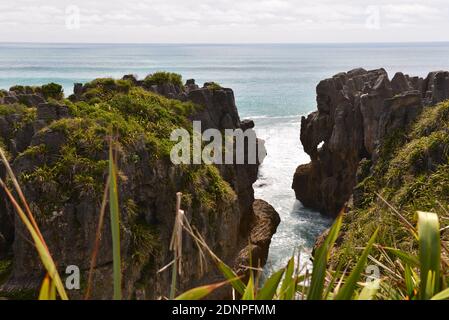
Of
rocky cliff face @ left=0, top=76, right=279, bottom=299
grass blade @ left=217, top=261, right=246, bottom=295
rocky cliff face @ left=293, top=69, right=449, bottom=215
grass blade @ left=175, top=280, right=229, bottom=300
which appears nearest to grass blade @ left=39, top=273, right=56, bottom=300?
grass blade @ left=175, top=280, right=229, bottom=300

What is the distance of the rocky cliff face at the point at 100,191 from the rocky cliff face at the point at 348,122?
7.18 meters

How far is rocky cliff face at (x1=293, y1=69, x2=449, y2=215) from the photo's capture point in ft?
63.5

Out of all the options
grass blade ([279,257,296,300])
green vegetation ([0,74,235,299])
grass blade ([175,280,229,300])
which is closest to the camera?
grass blade ([175,280,229,300])

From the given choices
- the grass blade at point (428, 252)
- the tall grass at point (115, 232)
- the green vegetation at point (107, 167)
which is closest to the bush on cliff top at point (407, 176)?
the green vegetation at point (107, 167)

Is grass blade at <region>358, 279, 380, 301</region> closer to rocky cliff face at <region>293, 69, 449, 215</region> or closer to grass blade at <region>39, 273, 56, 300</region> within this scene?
grass blade at <region>39, 273, 56, 300</region>

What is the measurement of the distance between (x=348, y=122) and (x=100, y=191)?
16.2 meters

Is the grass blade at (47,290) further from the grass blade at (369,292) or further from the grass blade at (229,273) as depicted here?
the grass blade at (369,292)

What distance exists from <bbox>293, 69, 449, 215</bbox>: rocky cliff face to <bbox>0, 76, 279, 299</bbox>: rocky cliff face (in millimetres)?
7179

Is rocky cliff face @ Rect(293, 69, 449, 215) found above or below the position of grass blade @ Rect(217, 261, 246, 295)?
below

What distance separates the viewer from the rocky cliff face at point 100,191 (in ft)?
38.3

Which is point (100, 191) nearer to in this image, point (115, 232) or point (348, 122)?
point (115, 232)

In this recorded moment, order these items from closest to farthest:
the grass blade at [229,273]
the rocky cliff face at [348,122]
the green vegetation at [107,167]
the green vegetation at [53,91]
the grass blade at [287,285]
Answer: the grass blade at [287,285], the grass blade at [229,273], the green vegetation at [107,167], the rocky cliff face at [348,122], the green vegetation at [53,91]
